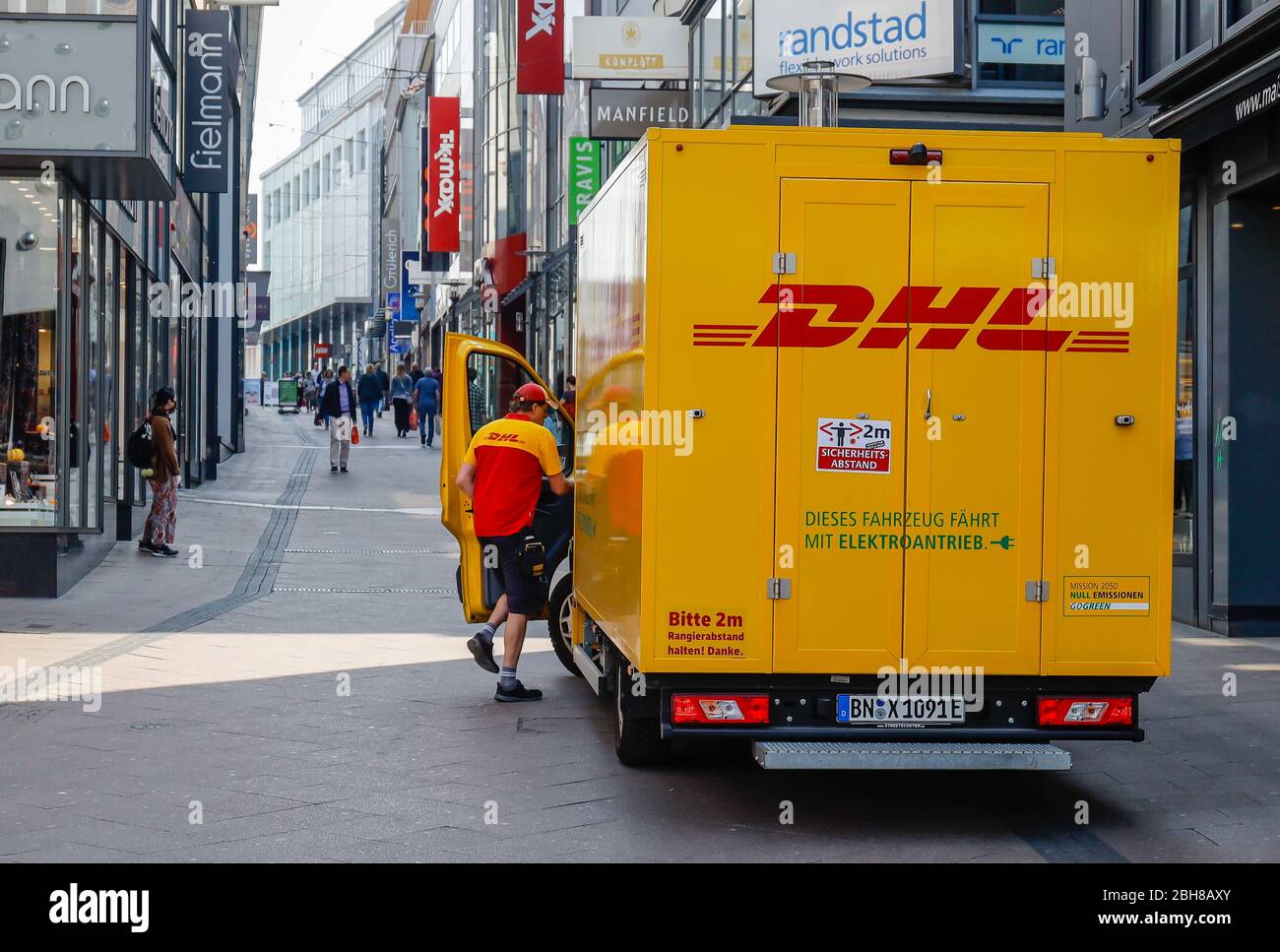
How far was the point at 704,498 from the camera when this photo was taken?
6.80m

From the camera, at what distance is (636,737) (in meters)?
7.87

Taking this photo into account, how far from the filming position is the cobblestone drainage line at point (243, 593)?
11.4m

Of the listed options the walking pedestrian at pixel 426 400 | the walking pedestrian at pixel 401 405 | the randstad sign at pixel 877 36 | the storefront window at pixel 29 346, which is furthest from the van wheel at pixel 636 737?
the walking pedestrian at pixel 401 405

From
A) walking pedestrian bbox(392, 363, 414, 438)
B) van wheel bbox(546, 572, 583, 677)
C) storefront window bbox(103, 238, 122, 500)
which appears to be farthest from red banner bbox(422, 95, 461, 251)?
van wheel bbox(546, 572, 583, 677)

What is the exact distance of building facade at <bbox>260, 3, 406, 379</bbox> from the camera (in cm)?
9650

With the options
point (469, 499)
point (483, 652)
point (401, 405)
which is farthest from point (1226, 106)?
point (401, 405)

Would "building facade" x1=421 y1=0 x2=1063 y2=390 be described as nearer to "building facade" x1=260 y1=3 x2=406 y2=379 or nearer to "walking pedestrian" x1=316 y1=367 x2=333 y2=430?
"walking pedestrian" x1=316 y1=367 x2=333 y2=430

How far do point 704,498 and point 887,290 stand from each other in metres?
1.12

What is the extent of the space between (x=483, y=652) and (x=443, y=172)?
39501 mm

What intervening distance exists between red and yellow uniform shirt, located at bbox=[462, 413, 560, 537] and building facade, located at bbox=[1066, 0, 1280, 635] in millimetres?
4827

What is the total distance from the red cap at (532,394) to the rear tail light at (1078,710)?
160 inches

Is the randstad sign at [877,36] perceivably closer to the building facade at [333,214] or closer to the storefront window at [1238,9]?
the storefront window at [1238,9]
